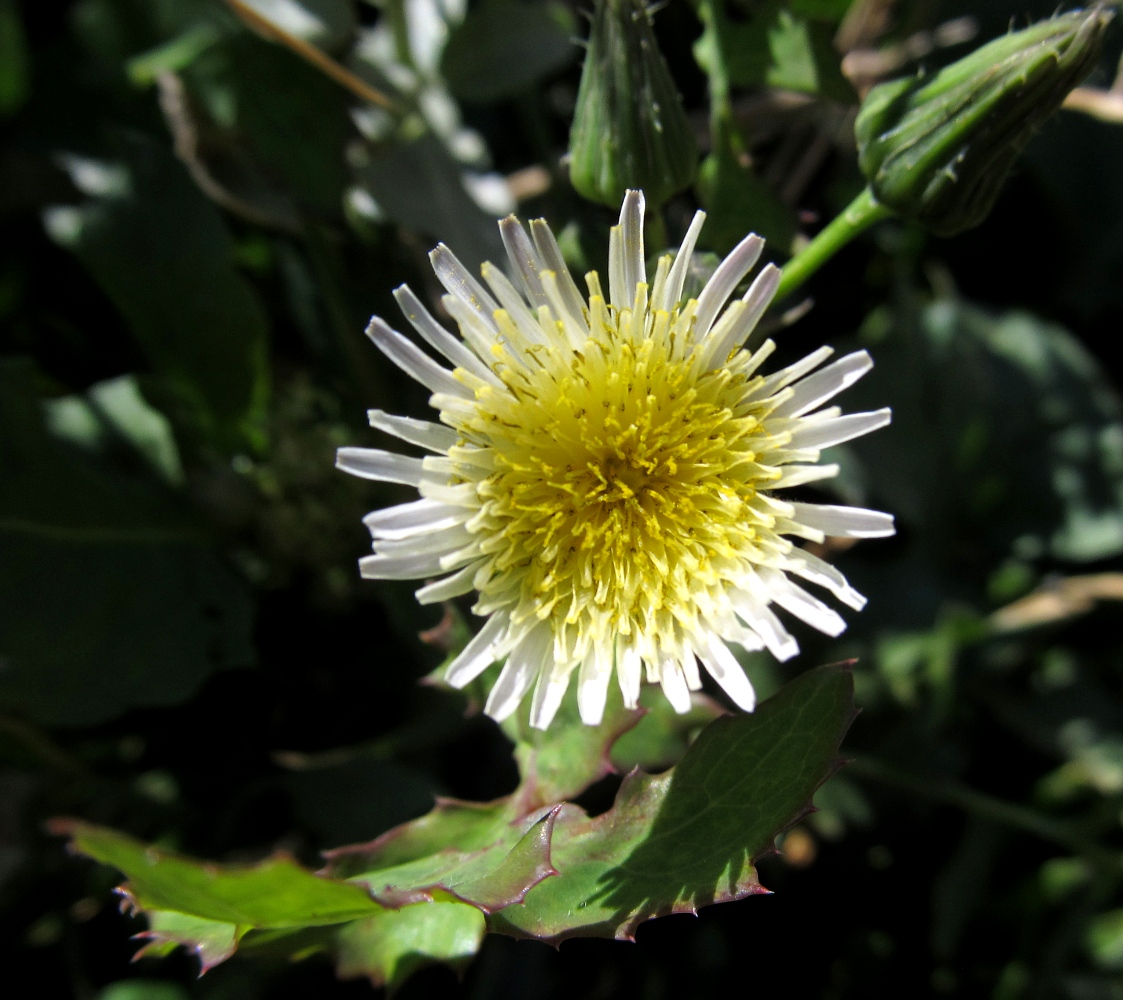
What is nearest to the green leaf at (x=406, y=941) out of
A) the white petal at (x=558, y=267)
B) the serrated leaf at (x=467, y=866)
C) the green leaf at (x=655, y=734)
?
the serrated leaf at (x=467, y=866)

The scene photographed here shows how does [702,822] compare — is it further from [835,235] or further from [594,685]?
[835,235]

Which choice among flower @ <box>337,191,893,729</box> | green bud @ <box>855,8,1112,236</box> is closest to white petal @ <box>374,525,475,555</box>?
flower @ <box>337,191,893,729</box>

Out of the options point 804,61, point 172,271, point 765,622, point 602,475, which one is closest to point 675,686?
point 765,622

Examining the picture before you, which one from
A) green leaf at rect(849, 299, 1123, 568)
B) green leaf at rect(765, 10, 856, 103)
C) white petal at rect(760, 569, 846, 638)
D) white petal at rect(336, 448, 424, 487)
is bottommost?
green leaf at rect(849, 299, 1123, 568)

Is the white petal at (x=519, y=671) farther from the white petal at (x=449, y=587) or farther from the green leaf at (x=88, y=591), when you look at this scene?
the green leaf at (x=88, y=591)

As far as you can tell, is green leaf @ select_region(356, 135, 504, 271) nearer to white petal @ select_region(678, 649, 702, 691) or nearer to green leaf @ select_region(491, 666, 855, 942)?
white petal @ select_region(678, 649, 702, 691)

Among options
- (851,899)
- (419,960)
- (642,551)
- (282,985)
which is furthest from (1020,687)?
(282,985)
